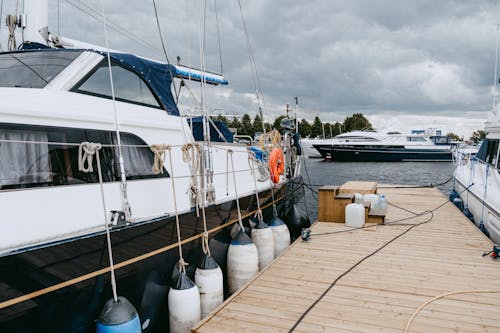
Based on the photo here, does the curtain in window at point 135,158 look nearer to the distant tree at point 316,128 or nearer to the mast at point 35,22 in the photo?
the mast at point 35,22

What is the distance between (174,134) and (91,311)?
2622mm

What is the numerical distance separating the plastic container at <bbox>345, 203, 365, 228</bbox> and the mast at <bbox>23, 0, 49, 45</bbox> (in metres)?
6.45

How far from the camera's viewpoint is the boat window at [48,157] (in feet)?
10.9

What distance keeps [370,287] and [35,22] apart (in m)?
6.08

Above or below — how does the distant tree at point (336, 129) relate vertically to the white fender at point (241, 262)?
above

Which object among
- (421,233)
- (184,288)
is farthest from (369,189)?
(184,288)

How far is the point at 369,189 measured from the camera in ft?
31.5

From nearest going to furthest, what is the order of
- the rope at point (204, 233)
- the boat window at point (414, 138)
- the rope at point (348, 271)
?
the rope at point (348, 271) < the rope at point (204, 233) < the boat window at point (414, 138)

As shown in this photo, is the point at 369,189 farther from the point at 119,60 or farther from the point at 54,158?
the point at 54,158

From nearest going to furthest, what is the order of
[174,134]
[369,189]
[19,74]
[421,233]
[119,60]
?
[19,74] → [119,60] → [174,134] → [421,233] → [369,189]

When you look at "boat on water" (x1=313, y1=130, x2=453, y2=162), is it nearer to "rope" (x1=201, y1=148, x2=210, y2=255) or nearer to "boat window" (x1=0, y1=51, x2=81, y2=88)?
"rope" (x1=201, y1=148, x2=210, y2=255)

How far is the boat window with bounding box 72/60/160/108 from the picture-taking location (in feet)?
14.2

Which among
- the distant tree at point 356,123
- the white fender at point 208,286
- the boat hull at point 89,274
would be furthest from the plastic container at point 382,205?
the distant tree at point 356,123

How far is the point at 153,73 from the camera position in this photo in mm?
5414
